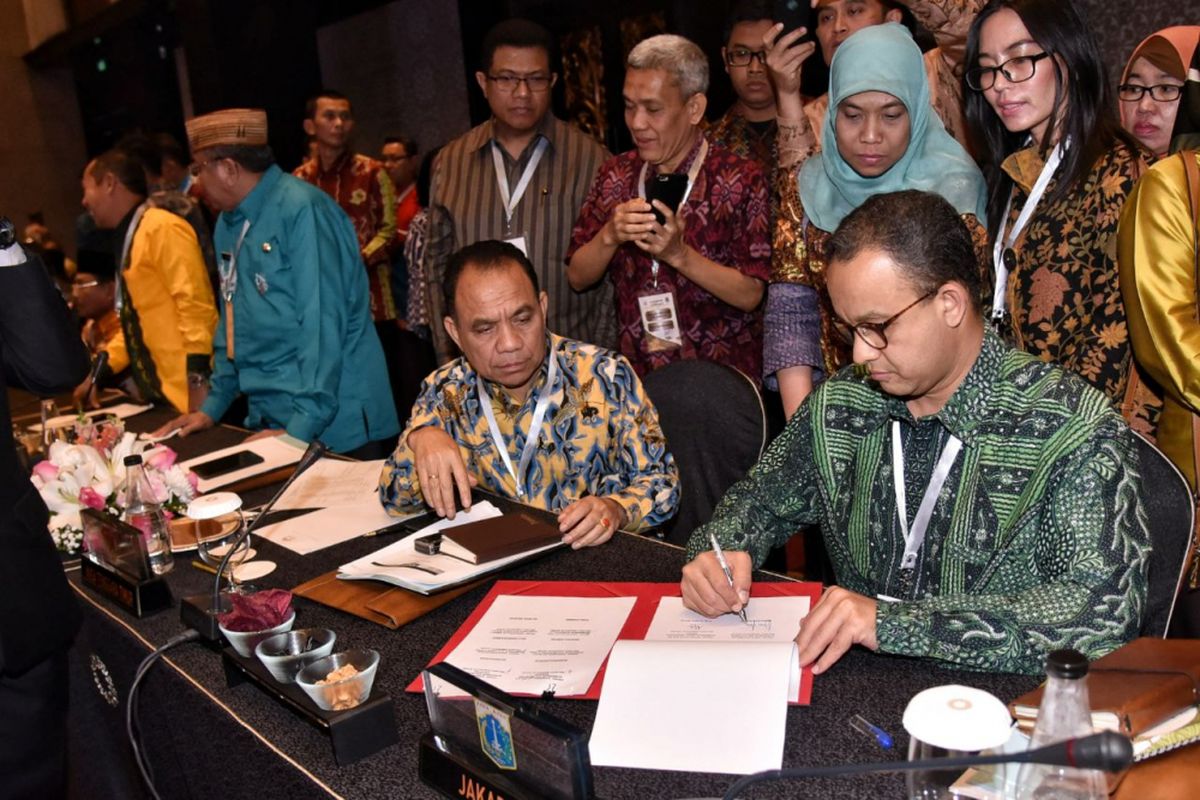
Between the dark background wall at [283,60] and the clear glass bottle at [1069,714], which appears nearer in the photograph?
the clear glass bottle at [1069,714]

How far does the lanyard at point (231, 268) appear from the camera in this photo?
329 centimetres

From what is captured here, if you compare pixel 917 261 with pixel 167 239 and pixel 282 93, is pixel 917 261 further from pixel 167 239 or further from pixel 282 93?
pixel 282 93

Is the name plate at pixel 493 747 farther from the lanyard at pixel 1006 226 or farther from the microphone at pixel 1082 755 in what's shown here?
the lanyard at pixel 1006 226

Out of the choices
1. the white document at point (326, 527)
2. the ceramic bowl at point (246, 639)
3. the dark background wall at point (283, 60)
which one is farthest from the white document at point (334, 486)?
the dark background wall at point (283, 60)

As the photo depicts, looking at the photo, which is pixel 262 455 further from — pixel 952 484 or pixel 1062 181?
pixel 1062 181

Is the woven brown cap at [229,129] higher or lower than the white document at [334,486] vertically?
higher

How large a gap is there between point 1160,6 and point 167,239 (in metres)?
3.52

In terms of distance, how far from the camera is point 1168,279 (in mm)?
1940

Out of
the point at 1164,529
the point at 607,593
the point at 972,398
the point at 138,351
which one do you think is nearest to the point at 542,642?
the point at 607,593

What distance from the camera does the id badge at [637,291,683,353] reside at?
2906mm

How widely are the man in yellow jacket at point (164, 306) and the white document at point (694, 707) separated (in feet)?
8.76

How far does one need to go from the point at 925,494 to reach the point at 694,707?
1.77 ft

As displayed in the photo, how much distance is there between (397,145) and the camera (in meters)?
6.80

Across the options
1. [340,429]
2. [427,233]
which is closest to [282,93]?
[427,233]
